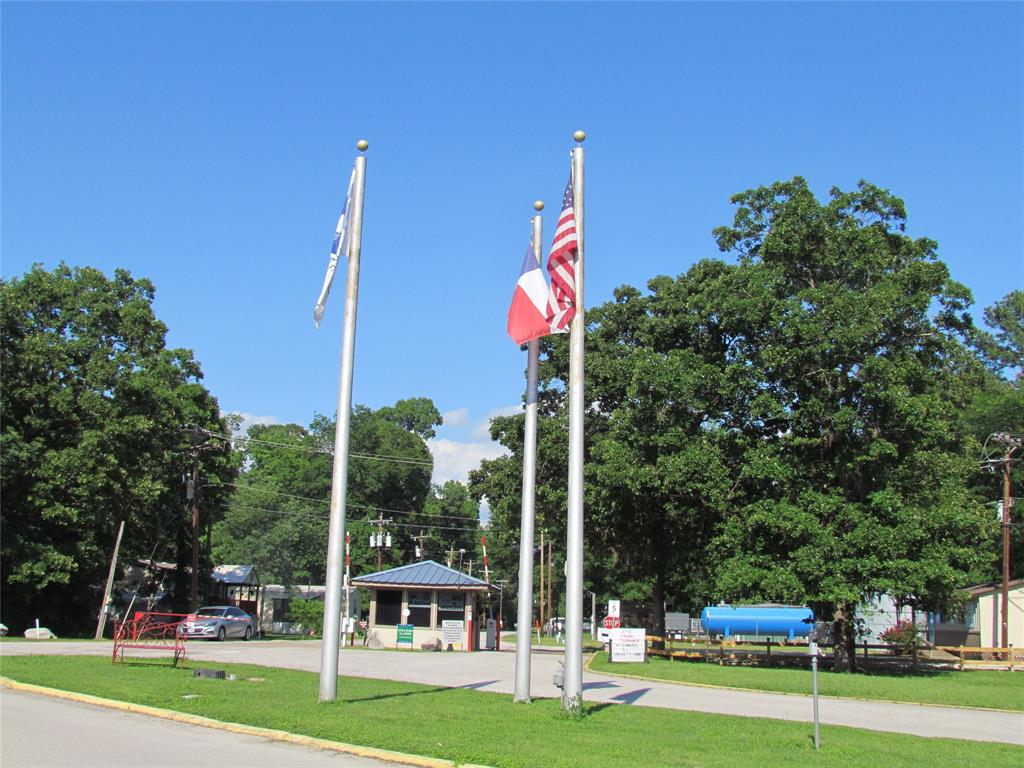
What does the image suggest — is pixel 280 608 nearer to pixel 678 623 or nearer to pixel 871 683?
pixel 678 623

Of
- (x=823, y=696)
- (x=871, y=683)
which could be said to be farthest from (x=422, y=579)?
(x=823, y=696)

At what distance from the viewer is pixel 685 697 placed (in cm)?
1866

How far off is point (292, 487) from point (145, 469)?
56.4 m

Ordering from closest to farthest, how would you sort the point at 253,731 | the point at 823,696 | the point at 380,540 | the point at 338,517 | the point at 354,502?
the point at 253,731 < the point at 338,517 < the point at 823,696 < the point at 380,540 < the point at 354,502

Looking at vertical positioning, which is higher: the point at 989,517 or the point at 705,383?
the point at 705,383

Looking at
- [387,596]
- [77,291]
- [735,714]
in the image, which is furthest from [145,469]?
[735,714]

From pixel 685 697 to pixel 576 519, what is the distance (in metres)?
6.36

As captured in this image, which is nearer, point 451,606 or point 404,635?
point 404,635

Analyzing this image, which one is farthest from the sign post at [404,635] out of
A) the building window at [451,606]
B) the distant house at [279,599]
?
the distant house at [279,599]

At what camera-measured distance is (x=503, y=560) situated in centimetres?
10675

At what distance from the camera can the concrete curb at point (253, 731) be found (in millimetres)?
10195

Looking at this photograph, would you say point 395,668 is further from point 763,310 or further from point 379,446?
point 379,446

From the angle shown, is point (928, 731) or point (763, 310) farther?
point (763, 310)

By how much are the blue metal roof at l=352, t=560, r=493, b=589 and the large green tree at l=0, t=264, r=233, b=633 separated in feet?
37.1
